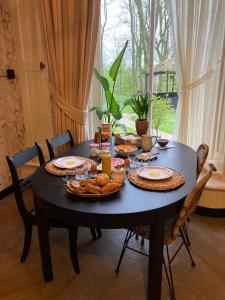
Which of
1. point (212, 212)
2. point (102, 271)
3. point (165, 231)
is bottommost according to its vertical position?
point (102, 271)

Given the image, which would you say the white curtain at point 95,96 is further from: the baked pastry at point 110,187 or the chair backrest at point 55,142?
the baked pastry at point 110,187

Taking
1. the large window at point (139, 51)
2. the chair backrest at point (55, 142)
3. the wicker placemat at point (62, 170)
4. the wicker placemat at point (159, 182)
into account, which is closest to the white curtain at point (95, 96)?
the large window at point (139, 51)

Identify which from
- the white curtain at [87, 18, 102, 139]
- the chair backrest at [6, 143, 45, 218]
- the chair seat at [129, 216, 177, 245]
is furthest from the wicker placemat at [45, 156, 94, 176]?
the white curtain at [87, 18, 102, 139]

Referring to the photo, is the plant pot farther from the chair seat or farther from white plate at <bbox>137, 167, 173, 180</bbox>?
the chair seat

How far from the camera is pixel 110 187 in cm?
129

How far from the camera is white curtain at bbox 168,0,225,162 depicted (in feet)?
7.34

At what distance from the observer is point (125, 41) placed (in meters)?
2.65

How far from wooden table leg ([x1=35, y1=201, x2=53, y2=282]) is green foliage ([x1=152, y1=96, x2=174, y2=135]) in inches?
66.9

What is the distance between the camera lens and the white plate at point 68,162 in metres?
1.64

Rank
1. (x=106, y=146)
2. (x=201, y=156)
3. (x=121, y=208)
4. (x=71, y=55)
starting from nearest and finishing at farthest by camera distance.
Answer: (x=121, y=208) → (x=201, y=156) → (x=106, y=146) → (x=71, y=55)

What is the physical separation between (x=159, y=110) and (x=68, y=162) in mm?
1488

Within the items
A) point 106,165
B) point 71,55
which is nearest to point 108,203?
point 106,165

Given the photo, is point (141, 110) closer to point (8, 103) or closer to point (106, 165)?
point (106, 165)

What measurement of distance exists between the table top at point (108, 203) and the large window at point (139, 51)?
144cm
